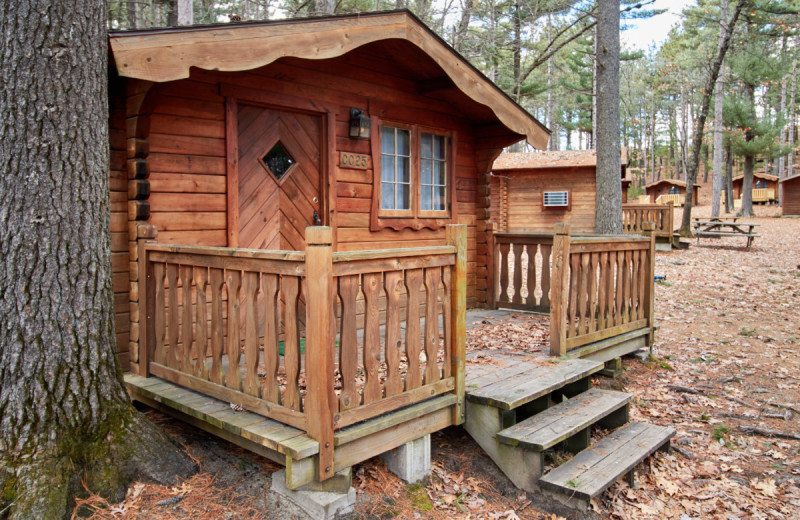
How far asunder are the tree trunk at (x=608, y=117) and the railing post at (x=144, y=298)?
27.9 ft

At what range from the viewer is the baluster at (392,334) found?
11.3 feet

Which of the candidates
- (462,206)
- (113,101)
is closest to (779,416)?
(462,206)

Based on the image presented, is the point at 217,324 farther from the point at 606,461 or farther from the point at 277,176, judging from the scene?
the point at 606,461

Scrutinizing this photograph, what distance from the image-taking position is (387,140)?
6.80m

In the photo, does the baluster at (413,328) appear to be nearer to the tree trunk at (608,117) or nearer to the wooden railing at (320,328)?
the wooden railing at (320,328)

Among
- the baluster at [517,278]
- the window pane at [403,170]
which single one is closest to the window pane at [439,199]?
the window pane at [403,170]

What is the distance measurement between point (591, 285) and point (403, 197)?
2621 mm

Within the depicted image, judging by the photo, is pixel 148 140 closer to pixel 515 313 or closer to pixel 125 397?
pixel 125 397

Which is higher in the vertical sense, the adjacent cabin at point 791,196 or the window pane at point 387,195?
Result: the adjacent cabin at point 791,196

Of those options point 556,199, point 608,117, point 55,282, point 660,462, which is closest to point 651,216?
point 556,199

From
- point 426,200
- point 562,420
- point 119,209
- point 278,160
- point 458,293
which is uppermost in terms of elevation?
point 278,160

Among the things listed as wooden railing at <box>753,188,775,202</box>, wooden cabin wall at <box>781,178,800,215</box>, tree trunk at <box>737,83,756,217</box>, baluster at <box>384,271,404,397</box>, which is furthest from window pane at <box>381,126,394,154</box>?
wooden railing at <box>753,188,775,202</box>

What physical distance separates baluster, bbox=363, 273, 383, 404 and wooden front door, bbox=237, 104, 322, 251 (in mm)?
2481

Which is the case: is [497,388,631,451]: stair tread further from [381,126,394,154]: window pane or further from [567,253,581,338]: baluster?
[381,126,394,154]: window pane
